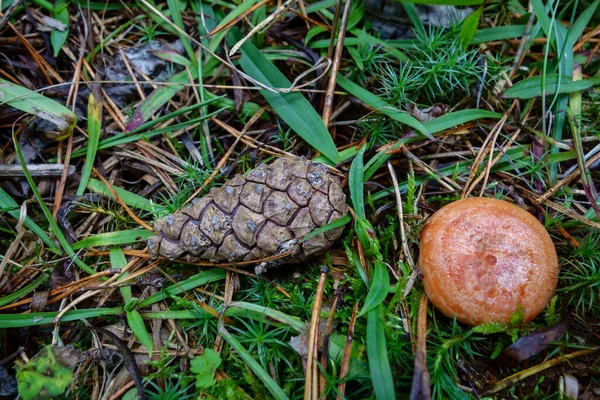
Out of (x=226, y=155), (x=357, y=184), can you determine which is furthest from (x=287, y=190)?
(x=226, y=155)

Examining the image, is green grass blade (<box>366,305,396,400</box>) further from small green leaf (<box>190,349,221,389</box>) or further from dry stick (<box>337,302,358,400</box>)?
small green leaf (<box>190,349,221,389</box>)

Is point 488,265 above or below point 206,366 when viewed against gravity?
below

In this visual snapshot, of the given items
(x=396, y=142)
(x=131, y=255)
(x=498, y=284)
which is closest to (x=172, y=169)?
(x=131, y=255)

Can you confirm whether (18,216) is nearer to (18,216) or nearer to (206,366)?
(18,216)

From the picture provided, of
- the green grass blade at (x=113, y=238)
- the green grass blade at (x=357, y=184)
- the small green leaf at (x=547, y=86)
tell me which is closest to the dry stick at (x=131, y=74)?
the green grass blade at (x=113, y=238)

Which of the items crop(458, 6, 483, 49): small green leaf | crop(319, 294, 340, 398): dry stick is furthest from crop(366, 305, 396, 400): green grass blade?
crop(458, 6, 483, 49): small green leaf
